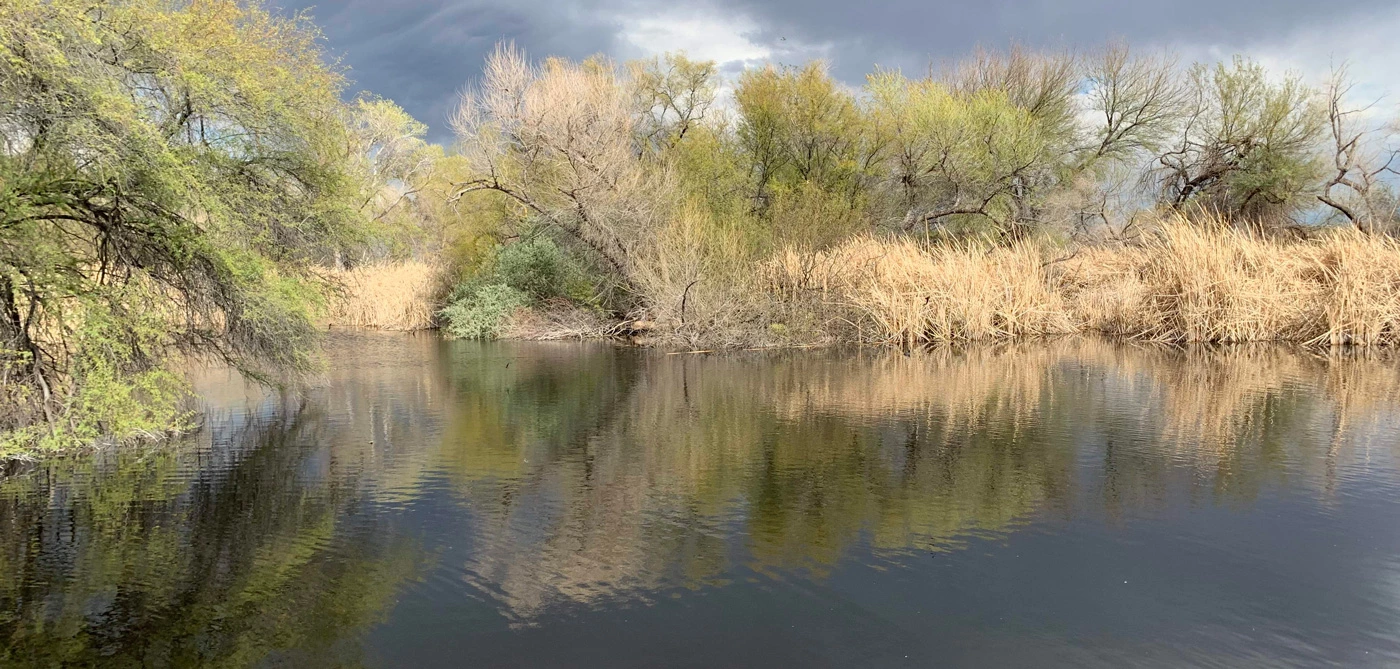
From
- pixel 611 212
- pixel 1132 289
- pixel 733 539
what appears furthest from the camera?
pixel 611 212

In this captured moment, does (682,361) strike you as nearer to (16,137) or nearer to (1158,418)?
(1158,418)

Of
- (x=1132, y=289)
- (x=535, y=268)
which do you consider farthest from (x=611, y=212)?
(x=1132, y=289)

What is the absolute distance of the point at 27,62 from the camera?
19.4 feet

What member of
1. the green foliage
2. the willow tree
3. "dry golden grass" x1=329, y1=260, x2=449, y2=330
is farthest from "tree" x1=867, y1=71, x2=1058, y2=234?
the willow tree

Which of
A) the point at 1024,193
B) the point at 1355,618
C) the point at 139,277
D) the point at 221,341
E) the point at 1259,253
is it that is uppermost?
the point at 1024,193

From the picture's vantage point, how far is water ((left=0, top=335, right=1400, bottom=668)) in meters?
3.82

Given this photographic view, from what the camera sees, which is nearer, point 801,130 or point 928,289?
point 928,289

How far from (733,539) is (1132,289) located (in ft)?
50.4

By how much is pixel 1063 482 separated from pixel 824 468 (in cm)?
173

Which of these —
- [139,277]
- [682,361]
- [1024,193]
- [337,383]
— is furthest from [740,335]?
[1024,193]

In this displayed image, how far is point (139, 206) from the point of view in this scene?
7074 millimetres

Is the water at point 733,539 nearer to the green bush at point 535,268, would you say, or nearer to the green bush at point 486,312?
the green bush at point 486,312

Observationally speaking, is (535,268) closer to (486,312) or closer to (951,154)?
(486,312)

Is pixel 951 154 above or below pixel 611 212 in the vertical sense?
above
